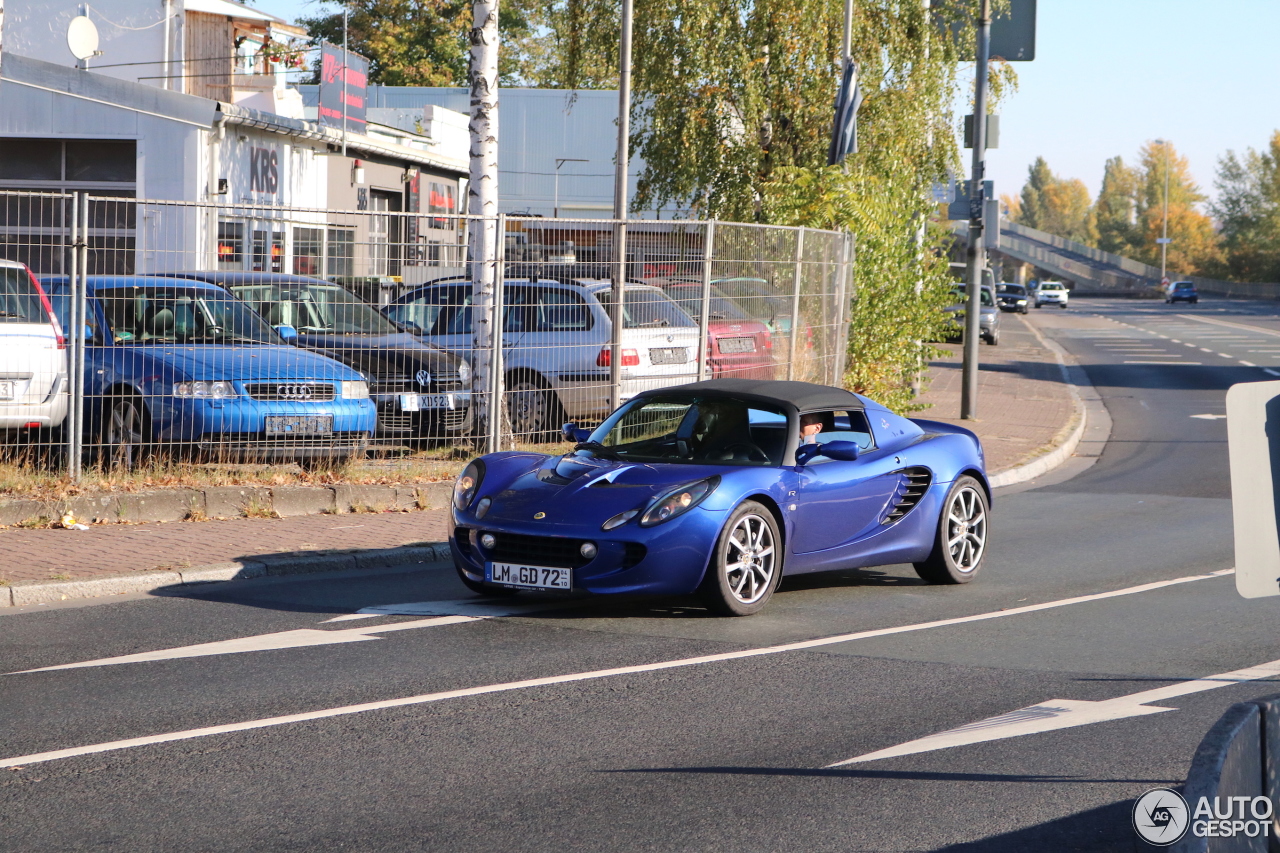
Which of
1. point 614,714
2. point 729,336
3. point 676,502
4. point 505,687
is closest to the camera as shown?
point 614,714

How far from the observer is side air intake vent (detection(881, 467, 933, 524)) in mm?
8789

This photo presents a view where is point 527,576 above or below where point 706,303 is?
below

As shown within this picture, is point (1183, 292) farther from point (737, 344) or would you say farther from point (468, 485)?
point (468, 485)

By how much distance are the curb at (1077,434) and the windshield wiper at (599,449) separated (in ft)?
13.6

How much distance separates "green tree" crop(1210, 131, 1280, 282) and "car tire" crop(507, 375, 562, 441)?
379 ft

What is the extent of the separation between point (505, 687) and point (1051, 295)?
84.8 meters

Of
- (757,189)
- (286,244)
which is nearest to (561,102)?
(757,189)

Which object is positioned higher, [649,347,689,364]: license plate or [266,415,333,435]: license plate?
[649,347,689,364]: license plate

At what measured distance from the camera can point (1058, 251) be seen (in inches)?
5487

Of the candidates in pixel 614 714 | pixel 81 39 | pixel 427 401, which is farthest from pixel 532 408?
pixel 81 39

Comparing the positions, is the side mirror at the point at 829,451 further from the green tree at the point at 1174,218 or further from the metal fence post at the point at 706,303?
the green tree at the point at 1174,218

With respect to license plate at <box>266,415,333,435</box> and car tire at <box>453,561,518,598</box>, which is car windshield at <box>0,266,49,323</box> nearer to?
license plate at <box>266,415,333,435</box>

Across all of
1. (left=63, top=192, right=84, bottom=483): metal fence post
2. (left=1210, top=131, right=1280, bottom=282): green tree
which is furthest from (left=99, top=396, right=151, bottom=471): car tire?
(left=1210, top=131, right=1280, bottom=282): green tree

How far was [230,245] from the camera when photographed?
11.5 metres
